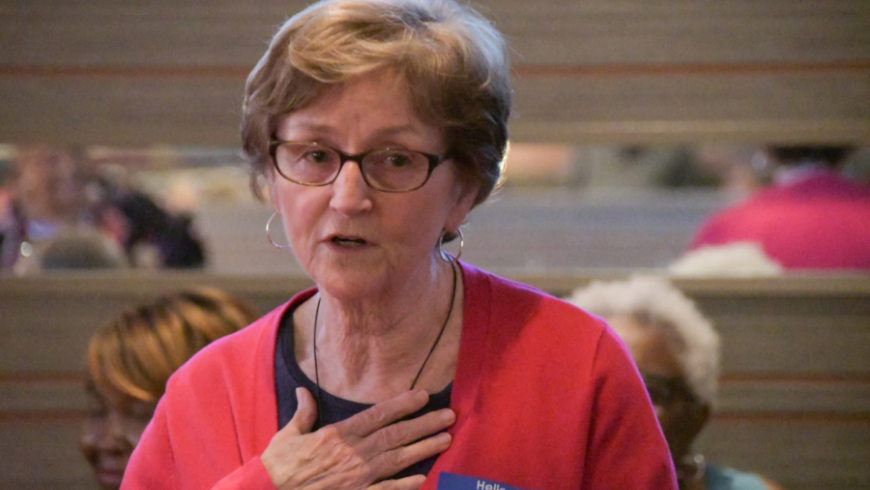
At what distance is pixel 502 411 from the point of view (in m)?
1.25

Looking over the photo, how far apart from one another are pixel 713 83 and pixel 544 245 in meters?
1.11

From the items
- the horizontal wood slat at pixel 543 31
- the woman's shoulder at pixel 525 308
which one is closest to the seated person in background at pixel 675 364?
the woman's shoulder at pixel 525 308

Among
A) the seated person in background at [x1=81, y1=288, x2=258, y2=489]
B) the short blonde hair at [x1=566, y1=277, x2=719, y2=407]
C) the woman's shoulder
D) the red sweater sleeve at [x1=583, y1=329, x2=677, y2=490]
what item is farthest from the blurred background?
the red sweater sleeve at [x1=583, y1=329, x2=677, y2=490]

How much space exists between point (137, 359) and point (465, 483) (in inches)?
37.9

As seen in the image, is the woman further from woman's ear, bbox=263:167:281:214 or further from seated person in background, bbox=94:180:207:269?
seated person in background, bbox=94:180:207:269

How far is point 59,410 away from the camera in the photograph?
2.85 meters

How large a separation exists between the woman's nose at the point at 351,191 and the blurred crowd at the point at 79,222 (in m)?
→ 1.93

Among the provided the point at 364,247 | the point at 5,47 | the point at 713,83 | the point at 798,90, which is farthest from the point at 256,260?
the point at 364,247

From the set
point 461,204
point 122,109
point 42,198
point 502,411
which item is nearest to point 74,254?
point 42,198

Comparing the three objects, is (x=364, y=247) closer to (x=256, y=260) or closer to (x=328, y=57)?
(x=328, y=57)

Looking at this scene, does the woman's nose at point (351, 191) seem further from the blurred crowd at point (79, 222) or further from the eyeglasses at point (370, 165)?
the blurred crowd at point (79, 222)

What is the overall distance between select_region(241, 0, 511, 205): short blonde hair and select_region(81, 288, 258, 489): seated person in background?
729mm

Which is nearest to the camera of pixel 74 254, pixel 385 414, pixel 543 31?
pixel 385 414

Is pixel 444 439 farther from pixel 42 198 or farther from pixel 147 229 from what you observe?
pixel 42 198
